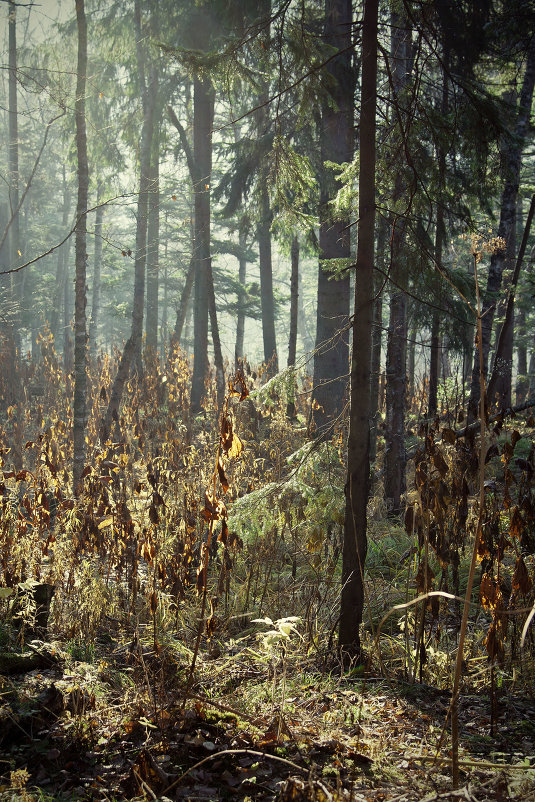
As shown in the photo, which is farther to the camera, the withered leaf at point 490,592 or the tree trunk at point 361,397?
the tree trunk at point 361,397

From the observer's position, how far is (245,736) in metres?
2.58

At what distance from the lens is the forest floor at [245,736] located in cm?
225

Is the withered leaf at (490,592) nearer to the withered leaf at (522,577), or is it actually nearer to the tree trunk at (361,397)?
the withered leaf at (522,577)

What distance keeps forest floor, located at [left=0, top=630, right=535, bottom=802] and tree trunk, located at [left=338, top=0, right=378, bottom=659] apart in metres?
0.40

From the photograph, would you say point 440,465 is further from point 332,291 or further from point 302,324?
point 302,324

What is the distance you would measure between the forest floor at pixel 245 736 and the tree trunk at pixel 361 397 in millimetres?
399

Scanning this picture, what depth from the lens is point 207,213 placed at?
11.8 m

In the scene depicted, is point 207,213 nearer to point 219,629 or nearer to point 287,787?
point 219,629

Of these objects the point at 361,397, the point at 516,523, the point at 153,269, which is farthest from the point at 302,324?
the point at 516,523

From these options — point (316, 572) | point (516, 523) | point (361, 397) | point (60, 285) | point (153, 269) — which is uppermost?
point (60, 285)

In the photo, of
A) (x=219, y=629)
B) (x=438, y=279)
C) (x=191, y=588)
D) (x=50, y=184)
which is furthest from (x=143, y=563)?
(x=50, y=184)

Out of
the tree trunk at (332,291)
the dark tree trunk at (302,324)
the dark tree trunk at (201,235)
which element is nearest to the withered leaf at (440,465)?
the tree trunk at (332,291)

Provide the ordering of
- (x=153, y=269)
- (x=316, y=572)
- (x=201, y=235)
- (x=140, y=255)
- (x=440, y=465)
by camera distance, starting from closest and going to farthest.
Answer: (x=440, y=465), (x=316, y=572), (x=140, y=255), (x=201, y=235), (x=153, y=269)

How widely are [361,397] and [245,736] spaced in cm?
190
